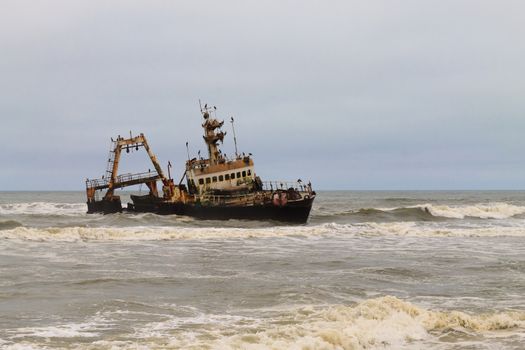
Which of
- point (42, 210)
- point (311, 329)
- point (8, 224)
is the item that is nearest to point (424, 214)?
point (8, 224)

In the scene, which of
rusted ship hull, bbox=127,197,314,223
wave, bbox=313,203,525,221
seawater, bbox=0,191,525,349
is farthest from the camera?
wave, bbox=313,203,525,221

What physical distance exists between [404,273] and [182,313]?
23.2 feet

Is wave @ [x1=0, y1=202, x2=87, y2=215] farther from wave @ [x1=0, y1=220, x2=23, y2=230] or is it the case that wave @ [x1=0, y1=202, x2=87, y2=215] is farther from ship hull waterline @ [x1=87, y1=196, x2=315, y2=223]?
ship hull waterline @ [x1=87, y1=196, x2=315, y2=223]

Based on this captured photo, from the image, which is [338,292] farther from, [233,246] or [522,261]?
[233,246]

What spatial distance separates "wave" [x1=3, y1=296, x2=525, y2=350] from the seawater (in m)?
0.02

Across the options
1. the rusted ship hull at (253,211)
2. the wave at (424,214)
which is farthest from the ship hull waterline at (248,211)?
the wave at (424,214)

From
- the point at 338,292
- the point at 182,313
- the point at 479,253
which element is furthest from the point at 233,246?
the point at 182,313

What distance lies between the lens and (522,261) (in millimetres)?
18359

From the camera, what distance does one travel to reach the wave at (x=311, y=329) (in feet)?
27.7

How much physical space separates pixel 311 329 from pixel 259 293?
3554 mm

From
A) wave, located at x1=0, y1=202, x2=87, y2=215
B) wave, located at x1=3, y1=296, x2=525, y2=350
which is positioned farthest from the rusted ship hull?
wave, located at x1=3, y1=296, x2=525, y2=350

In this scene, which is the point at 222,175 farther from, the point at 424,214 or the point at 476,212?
the point at 476,212

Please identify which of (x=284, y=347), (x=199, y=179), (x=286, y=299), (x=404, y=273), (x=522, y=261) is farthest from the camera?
(x=199, y=179)

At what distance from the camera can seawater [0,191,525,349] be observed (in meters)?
8.88
